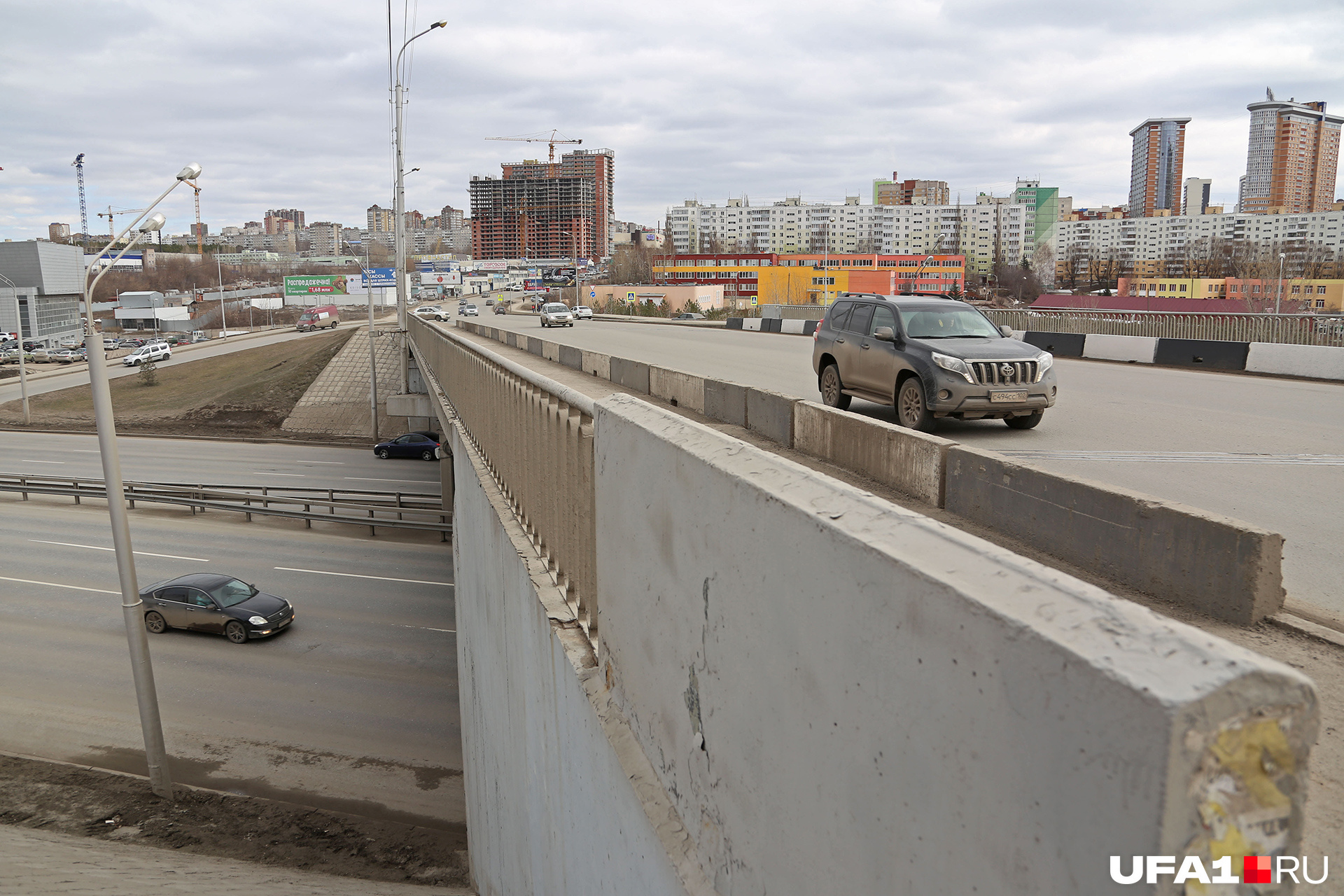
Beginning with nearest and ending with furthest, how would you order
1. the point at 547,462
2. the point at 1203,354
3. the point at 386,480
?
the point at 547,462, the point at 1203,354, the point at 386,480

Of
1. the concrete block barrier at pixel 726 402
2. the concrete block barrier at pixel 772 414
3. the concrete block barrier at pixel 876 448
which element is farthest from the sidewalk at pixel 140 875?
the concrete block barrier at pixel 876 448

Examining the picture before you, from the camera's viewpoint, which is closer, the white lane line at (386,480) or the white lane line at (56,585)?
the white lane line at (56,585)

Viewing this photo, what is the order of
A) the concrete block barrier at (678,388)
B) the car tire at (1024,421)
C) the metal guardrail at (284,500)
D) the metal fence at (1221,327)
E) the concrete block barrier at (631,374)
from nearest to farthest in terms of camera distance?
the concrete block barrier at (678,388)
the concrete block barrier at (631,374)
the car tire at (1024,421)
the metal fence at (1221,327)
the metal guardrail at (284,500)

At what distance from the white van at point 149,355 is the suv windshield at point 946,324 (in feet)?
251

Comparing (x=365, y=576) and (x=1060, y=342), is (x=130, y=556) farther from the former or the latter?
(x=1060, y=342)

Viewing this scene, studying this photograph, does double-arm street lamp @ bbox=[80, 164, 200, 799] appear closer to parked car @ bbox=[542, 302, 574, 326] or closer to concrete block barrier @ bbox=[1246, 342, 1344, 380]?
concrete block barrier @ bbox=[1246, 342, 1344, 380]

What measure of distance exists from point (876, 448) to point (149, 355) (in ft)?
280

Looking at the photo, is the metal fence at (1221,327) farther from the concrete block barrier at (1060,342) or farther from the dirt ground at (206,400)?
the dirt ground at (206,400)

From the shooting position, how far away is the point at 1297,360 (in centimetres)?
1688

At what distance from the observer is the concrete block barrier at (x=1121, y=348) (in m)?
20.4

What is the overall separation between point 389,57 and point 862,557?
4312 centimetres

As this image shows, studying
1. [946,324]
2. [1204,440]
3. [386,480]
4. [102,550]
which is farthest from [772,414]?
[386,480]

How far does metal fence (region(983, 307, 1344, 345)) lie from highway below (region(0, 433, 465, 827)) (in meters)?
15.1

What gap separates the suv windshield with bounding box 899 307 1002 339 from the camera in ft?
35.9
